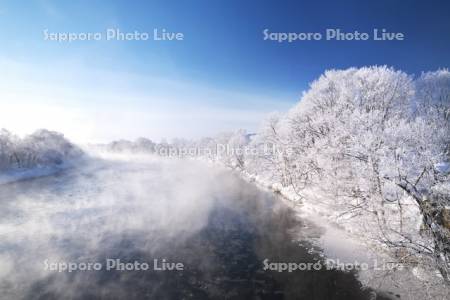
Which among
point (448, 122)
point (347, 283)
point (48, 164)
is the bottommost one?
point (347, 283)

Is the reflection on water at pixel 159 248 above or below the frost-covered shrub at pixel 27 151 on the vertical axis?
below

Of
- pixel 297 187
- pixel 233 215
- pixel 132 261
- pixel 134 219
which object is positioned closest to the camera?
pixel 132 261

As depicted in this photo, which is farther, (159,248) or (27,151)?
(27,151)

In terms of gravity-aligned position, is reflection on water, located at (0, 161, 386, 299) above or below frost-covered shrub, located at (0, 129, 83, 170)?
below

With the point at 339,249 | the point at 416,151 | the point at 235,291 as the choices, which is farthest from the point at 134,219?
the point at 416,151

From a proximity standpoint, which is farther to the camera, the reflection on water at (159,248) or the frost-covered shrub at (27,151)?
the frost-covered shrub at (27,151)

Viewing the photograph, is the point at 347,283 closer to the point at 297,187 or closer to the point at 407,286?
the point at 407,286

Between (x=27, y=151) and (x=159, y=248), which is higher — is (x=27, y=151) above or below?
above

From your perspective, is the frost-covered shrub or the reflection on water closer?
the reflection on water
